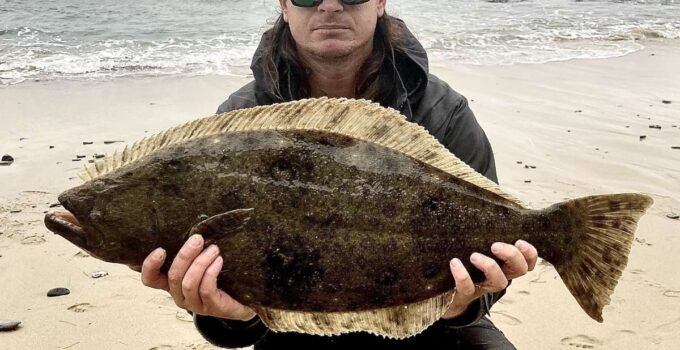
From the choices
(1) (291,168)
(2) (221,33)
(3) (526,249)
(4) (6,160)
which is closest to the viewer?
(1) (291,168)

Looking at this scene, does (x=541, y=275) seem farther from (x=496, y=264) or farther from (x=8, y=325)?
(x=8, y=325)

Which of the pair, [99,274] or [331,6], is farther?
[99,274]

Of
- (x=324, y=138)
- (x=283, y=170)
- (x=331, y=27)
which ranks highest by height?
(x=331, y=27)

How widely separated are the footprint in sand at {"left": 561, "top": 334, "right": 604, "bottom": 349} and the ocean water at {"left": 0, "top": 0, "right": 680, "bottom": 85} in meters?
10.0

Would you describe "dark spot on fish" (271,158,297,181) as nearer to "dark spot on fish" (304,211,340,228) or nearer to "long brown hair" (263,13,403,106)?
"dark spot on fish" (304,211,340,228)

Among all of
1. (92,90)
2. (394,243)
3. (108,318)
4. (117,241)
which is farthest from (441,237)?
(92,90)

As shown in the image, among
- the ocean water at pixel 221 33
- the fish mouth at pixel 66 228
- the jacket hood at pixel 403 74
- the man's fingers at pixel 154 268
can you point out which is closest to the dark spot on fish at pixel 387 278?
the man's fingers at pixel 154 268

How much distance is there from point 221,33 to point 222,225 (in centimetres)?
1671

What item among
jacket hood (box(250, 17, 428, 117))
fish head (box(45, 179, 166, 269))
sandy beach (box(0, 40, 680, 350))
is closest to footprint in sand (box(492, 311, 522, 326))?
sandy beach (box(0, 40, 680, 350))

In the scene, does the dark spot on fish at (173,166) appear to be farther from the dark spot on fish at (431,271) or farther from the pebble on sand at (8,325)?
the pebble on sand at (8,325)

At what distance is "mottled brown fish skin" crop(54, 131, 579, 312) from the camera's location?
8.81 ft

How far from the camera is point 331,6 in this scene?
149 inches

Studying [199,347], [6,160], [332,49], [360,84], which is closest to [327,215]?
[332,49]

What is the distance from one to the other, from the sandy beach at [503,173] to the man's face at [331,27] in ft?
8.04
